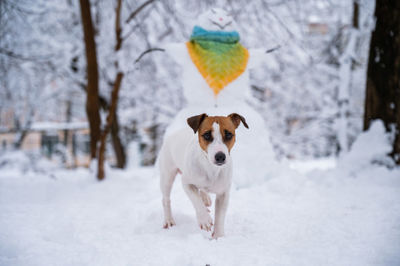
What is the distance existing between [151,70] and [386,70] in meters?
6.17

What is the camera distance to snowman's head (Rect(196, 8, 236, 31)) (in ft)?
13.0

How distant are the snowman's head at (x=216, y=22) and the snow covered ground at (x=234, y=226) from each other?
2.20 metres

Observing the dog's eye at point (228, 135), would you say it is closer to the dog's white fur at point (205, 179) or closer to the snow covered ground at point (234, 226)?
the dog's white fur at point (205, 179)

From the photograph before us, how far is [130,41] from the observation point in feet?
25.9

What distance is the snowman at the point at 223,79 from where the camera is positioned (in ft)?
12.6

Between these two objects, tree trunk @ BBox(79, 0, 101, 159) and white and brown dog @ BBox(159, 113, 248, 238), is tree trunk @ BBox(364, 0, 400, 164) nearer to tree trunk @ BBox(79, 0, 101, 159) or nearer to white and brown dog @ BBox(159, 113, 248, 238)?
white and brown dog @ BBox(159, 113, 248, 238)

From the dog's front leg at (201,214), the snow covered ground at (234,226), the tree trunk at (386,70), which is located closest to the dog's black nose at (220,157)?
the dog's front leg at (201,214)

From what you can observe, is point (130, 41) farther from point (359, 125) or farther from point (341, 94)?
point (359, 125)

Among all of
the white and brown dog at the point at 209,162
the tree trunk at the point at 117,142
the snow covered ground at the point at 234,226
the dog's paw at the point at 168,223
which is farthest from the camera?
the tree trunk at the point at 117,142

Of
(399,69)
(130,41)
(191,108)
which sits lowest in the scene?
Answer: (191,108)

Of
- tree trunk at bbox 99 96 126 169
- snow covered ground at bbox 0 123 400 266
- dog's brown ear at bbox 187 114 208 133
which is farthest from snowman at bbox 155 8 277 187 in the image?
tree trunk at bbox 99 96 126 169

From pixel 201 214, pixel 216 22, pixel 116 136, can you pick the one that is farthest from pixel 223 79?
pixel 116 136

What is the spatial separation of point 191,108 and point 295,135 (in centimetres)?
819

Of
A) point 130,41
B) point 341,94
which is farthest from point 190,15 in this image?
point 341,94
